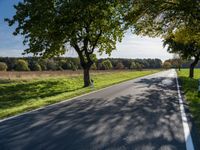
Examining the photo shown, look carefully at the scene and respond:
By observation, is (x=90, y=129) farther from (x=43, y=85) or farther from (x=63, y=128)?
(x=43, y=85)

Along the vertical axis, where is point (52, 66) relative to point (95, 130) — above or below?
below

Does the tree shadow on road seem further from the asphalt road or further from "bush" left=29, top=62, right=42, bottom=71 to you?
"bush" left=29, top=62, right=42, bottom=71

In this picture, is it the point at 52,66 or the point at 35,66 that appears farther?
the point at 52,66

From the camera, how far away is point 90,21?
88.4ft

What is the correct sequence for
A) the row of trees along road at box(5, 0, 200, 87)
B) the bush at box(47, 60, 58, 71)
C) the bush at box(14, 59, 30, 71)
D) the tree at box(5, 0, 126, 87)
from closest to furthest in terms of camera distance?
the row of trees along road at box(5, 0, 200, 87) → the tree at box(5, 0, 126, 87) → the bush at box(14, 59, 30, 71) → the bush at box(47, 60, 58, 71)

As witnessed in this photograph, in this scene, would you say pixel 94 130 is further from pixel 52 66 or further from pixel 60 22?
pixel 52 66

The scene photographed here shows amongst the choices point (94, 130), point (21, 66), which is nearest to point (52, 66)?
point (21, 66)

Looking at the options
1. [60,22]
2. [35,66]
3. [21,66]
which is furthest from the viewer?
[35,66]

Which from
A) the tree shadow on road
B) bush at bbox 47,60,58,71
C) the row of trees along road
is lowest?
bush at bbox 47,60,58,71

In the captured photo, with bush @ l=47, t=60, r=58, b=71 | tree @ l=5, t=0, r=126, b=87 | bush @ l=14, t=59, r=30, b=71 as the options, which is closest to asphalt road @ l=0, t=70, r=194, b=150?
tree @ l=5, t=0, r=126, b=87

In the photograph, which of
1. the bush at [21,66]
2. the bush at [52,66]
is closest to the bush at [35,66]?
the bush at [52,66]

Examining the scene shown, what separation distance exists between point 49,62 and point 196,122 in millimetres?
86879

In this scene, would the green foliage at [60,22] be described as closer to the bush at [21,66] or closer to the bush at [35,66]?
the bush at [21,66]

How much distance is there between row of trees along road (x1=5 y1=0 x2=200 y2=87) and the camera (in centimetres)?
1803
